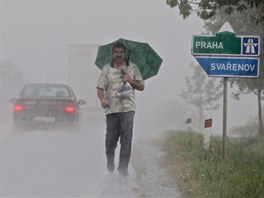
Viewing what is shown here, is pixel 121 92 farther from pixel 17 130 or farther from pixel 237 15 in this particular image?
pixel 237 15

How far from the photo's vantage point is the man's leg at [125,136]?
7.35m

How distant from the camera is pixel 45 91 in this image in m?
15.1

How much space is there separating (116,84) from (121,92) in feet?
0.41

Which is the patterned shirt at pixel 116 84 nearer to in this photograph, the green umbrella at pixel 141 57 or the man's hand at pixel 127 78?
the man's hand at pixel 127 78

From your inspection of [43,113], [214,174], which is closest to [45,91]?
[43,113]

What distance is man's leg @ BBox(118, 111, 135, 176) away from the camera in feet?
24.1

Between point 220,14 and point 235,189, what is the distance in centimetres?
1592

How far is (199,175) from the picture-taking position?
6.89 metres

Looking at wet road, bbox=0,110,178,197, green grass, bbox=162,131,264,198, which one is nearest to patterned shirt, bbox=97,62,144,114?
wet road, bbox=0,110,178,197

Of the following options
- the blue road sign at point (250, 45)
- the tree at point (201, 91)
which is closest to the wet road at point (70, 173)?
the blue road sign at point (250, 45)

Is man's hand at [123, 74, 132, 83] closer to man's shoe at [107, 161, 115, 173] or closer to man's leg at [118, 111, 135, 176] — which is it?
man's leg at [118, 111, 135, 176]

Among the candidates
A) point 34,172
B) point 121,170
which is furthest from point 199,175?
point 34,172

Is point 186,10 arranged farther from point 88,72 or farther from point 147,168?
point 88,72

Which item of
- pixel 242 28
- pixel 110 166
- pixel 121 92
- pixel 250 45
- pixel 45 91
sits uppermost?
pixel 242 28
